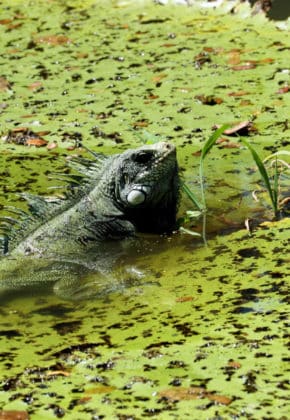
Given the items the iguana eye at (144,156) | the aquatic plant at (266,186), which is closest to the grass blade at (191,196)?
the aquatic plant at (266,186)

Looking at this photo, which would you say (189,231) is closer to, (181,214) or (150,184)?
(150,184)

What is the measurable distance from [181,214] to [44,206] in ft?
2.81

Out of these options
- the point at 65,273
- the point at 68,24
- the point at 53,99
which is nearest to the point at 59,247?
the point at 65,273

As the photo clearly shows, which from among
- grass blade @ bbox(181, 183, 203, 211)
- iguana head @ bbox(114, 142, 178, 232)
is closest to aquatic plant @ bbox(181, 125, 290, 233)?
grass blade @ bbox(181, 183, 203, 211)

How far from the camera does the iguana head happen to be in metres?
6.87

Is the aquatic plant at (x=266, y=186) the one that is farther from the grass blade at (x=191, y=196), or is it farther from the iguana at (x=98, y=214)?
the iguana at (x=98, y=214)

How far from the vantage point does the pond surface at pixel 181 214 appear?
457cm

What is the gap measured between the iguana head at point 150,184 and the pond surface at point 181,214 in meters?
0.18

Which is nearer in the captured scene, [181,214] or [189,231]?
[189,231]

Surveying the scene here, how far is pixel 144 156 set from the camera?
22.6ft

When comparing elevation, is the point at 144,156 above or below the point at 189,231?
above

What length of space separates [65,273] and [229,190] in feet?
4.89

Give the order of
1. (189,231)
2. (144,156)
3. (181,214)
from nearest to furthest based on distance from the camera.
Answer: (189,231) < (144,156) < (181,214)

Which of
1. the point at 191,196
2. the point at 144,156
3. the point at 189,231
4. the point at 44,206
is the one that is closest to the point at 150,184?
the point at 144,156
